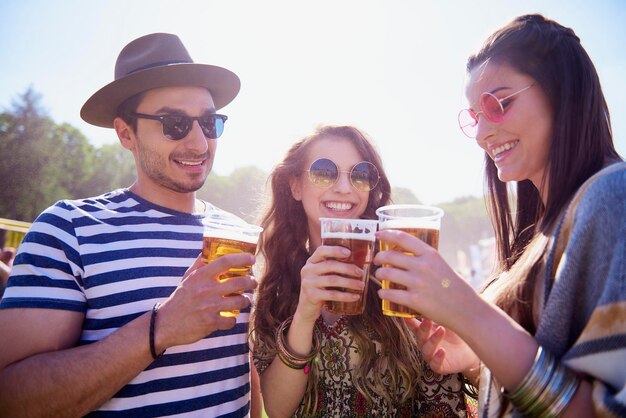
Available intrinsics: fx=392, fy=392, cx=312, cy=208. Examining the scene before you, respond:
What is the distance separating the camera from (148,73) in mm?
2979

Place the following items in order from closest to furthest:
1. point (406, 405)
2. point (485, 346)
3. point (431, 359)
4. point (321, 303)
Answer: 1. point (485, 346)
2. point (321, 303)
3. point (431, 359)
4. point (406, 405)

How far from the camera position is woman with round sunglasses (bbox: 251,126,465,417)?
226 centimetres

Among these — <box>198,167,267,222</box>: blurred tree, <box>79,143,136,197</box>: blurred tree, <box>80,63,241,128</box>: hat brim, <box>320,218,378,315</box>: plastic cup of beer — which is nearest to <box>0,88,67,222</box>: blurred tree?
<box>79,143,136,197</box>: blurred tree

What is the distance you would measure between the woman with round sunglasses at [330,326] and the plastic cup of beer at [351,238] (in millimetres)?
72

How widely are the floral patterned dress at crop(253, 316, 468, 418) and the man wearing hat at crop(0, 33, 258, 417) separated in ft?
1.83

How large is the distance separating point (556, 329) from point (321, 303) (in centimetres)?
106

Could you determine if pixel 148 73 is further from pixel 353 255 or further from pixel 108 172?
pixel 108 172

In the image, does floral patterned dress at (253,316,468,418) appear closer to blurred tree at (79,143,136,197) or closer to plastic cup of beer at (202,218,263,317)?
plastic cup of beer at (202,218,263,317)

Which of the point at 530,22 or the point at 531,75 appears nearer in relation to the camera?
the point at 531,75

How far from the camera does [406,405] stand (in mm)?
2516

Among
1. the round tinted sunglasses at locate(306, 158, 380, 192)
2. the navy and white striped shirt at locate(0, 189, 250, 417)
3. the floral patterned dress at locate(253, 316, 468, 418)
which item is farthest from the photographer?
the round tinted sunglasses at locate(306, 158, 380, 192)

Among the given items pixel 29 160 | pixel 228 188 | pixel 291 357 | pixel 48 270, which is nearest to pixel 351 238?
pixel 291 357

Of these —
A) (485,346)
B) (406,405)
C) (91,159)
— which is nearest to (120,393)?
(406,405)

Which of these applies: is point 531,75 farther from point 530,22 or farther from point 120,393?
point 120,393
